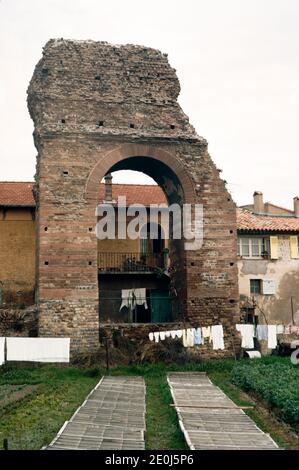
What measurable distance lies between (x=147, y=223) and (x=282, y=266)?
7.74 meters

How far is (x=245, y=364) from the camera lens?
61.5 feet

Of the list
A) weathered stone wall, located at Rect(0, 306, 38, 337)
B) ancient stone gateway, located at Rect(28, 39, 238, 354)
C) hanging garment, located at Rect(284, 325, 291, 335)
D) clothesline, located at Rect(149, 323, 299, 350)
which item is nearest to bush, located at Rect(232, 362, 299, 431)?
clothesline, located at Rect(149, 323, 299, 350)

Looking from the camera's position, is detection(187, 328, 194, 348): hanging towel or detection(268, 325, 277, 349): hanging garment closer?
detection(187, 328, 194, 348): hanging towel

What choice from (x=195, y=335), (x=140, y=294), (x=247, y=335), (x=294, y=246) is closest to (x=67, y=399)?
(x=195, y=335)

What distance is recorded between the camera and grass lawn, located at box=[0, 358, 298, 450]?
33.0 ft

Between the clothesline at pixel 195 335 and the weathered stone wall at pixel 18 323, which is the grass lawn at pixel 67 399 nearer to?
the clothesline at pixel 195 335

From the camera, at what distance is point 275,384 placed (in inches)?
551

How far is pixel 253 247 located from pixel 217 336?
8.65 m

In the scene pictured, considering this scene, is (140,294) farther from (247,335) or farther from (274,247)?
(247,335)

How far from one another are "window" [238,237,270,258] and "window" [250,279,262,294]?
1.16m

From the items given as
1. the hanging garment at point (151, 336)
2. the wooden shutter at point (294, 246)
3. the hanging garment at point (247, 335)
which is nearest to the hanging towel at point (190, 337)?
the hanging garment at point (151, 336)

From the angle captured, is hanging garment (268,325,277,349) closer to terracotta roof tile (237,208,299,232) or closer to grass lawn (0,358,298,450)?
grass lawn (0,358,298,450)

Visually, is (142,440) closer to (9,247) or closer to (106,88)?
(106,88)

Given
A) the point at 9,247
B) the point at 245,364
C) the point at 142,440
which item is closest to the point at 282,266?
the point at 245,364
